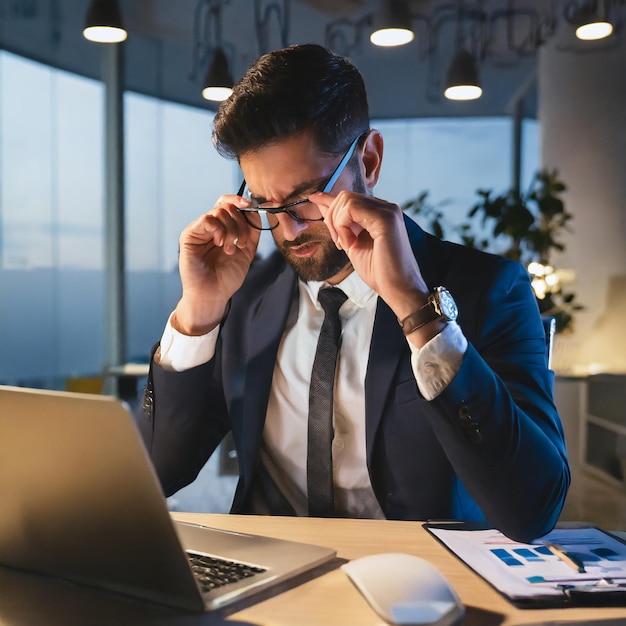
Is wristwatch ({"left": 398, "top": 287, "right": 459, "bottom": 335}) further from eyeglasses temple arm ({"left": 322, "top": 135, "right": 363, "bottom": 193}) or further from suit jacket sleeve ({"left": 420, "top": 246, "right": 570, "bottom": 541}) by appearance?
eyeglasses temple arm ({"left": 322, "top": 135, "right": 363, "bottom": 193})

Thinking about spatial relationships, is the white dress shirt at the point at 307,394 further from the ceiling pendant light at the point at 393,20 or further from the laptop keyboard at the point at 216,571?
the ceiling pendant light at the point at 393,20

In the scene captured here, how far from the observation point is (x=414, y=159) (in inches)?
242

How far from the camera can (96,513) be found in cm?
91

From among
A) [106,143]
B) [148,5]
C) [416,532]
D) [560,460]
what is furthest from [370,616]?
[148,5]

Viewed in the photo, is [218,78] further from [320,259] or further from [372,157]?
[320,259]

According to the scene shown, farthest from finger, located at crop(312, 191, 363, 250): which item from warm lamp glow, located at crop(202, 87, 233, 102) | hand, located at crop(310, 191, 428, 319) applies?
warm lamp glow, located at crop(202, 87, 233, 102)

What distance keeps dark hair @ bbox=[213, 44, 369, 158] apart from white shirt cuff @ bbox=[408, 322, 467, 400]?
566 mm

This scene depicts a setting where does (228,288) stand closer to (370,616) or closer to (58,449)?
(58,449)

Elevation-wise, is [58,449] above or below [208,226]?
below

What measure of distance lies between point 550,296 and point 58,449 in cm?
379

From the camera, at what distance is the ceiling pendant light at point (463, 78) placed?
17.6 ft

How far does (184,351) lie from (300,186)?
16.2 inches

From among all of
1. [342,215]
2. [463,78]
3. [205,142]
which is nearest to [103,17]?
[205,142]

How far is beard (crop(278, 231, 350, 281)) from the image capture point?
1.66 m
